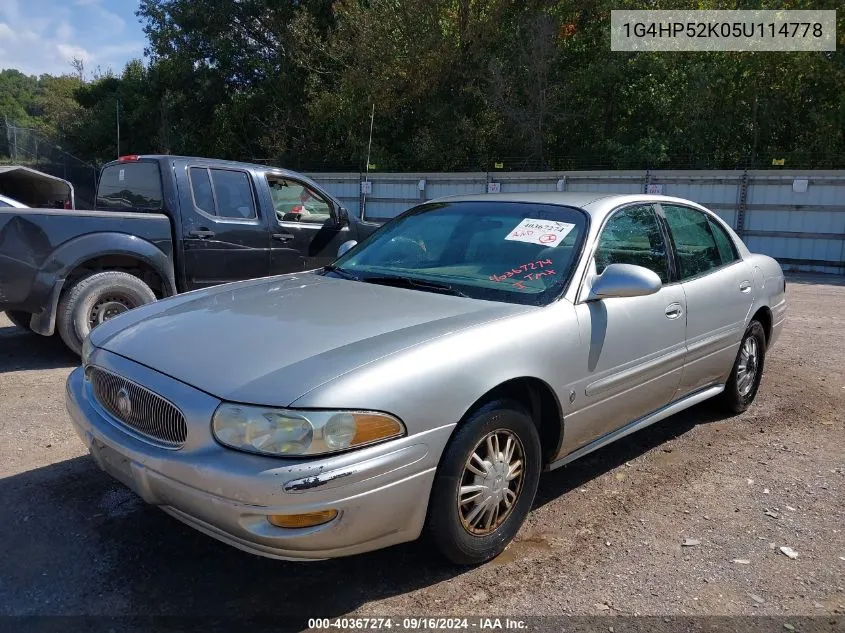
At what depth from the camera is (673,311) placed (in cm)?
399

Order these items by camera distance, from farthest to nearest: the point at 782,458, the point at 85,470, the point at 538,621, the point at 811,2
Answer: the point at 811,2 → the point at 782,458 → the point at 85,470 → the point at 538,621

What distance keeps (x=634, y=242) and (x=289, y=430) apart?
2.45 m

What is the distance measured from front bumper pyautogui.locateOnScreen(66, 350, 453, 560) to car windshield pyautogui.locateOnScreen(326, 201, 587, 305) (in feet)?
3.57

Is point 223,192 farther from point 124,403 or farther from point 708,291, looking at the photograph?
point 708,291

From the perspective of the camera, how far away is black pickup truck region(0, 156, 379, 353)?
5.63 metres

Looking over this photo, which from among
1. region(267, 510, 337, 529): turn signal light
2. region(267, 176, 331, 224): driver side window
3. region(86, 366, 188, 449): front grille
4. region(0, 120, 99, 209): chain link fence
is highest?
region(0, 120, 99, 209): chain link fence

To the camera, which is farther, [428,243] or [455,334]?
[428,243]

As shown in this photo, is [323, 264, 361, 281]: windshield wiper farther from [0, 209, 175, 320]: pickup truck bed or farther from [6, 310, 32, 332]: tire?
[6, 310, 32, 332]: tire

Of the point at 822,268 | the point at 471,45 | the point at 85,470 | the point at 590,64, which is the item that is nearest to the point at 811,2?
the point at 590,64

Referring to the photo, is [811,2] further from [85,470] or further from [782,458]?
[85,470]

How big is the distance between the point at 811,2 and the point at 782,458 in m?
16.4

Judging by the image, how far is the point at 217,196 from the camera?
6777 millimetres

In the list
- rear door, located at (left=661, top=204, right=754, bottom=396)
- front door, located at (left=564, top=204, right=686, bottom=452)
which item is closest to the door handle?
front door, located at (left=564, top=204, right=686, bottom=452)

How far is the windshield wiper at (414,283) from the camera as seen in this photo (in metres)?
3.54
